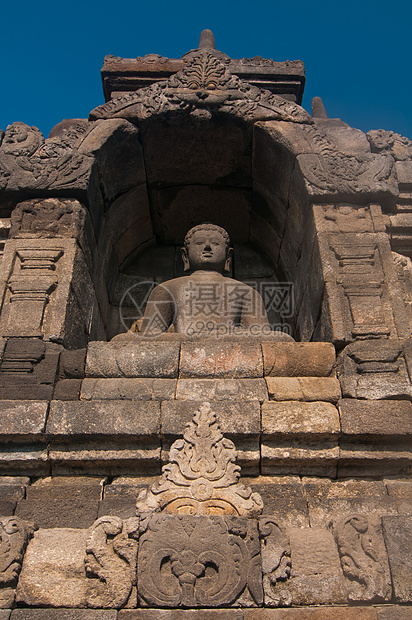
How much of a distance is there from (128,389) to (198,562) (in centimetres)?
177

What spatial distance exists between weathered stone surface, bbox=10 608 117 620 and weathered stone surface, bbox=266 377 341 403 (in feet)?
6.88

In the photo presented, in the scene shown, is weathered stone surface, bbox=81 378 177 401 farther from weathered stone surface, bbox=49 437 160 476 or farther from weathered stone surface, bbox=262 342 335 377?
weathered stone surface, bbox=262 342 335 377

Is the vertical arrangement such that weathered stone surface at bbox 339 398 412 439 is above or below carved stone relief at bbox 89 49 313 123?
below

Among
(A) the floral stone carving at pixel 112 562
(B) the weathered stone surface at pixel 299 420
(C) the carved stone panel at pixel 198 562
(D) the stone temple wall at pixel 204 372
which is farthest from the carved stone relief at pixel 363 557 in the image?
(A) the floral stone carving at pixel 112 562

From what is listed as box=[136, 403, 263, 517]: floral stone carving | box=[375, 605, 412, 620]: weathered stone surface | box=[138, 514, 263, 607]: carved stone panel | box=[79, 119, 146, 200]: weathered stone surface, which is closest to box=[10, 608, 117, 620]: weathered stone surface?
box=[138, 514, 263, 607]: carved stone panel

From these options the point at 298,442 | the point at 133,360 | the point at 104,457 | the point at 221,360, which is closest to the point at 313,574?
the point at 298,442

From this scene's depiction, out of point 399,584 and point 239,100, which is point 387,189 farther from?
point 399,584

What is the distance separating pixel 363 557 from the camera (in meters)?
3.67

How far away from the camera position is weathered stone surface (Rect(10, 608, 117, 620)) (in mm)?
3398

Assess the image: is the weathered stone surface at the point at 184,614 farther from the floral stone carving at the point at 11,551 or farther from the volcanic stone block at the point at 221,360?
the volcanic stone block at the point at 221,360

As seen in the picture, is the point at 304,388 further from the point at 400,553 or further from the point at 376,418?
the point at 400,553

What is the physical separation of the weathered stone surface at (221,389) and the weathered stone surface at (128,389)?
100mm

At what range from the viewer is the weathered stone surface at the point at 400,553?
11.7 feet

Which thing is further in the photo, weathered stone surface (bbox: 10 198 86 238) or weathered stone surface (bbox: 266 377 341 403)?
weathered stone surface (bbox: 10 198 86 238)
